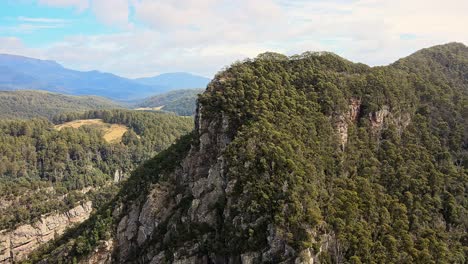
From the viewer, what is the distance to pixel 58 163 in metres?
130

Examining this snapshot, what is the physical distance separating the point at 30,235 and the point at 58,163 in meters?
43.6

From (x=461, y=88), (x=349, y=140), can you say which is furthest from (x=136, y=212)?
(x=461, y=88)

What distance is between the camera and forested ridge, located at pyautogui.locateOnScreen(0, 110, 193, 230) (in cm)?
9906

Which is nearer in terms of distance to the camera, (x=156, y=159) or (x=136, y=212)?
(x=136, y=212)

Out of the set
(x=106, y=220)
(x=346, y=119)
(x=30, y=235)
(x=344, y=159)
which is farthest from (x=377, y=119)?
(x=30, y=235)

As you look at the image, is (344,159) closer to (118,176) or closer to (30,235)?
(30,235)

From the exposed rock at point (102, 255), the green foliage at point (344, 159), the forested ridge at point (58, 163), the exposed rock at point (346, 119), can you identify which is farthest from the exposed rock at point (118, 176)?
the exposed rock at point (346, 119)

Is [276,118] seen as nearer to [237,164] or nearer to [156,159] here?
[237,164]

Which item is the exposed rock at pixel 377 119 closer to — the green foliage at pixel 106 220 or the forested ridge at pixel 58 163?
the green foliage at pixel 106 220

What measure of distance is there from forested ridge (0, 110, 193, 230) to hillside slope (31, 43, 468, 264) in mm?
39012

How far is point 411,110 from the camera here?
6762cm

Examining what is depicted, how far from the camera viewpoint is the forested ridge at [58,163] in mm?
99062

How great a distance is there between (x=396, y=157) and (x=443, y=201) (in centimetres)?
884

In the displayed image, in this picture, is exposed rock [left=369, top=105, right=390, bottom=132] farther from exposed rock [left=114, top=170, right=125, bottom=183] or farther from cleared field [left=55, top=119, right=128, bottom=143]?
cleared field [left=55, top=119, right=128, bottom=143]
